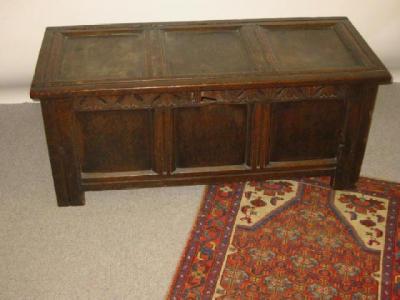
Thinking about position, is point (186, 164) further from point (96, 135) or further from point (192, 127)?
point (96, 135)

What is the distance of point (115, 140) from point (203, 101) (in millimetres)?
455

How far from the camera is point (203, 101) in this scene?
2.59 m

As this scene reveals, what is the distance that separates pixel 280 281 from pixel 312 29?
1309mm

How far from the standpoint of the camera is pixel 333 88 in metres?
2.61

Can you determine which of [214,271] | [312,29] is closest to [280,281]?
Answer: [214,271]

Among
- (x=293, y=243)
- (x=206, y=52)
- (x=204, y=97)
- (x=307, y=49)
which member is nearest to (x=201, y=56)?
(x=206, y=52)

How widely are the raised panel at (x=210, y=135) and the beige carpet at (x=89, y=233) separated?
0.24m

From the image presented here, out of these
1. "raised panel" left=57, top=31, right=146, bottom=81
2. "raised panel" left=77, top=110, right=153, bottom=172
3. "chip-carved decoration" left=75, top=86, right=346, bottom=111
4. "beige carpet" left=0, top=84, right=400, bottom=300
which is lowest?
"beige carpet" left=0, top=84, right=400, bottom=300

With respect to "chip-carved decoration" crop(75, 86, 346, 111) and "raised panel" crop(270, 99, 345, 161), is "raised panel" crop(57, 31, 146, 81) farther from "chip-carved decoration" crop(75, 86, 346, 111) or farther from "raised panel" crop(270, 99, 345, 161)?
"raised panel" crop(270, 99, 345, 161)

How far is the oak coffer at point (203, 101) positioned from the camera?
2.54 m

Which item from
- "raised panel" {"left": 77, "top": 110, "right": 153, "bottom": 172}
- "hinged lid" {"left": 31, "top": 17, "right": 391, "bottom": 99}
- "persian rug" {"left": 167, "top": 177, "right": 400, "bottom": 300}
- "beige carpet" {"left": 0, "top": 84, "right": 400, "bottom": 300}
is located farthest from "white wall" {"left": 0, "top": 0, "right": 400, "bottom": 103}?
"persian rug" {"left": 167, "top": 177, "right": 400, "bottom": 300}

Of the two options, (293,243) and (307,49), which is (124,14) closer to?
(307,49)

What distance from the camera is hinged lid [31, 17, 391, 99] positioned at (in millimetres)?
2514

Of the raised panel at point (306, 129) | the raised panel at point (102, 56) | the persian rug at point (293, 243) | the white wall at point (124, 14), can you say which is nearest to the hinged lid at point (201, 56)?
the raised panel at point (102, 56)
